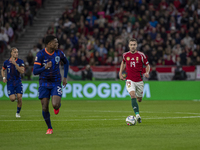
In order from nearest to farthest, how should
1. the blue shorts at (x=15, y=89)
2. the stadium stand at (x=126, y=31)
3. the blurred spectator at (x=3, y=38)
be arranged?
the blue shorts at (x=15, y=89) < the stadium stand at (x=126, y=31) < the blurred spectator at (x=3, y=38)

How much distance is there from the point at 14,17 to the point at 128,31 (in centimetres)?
896

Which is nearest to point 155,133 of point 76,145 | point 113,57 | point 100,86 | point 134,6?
point 76,145

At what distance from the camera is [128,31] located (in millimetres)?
29109

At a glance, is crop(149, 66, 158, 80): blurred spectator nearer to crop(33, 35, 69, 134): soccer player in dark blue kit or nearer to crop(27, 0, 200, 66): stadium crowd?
crop(27, 0, 200, 66): stadium crowd

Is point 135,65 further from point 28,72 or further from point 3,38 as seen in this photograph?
point 3,38

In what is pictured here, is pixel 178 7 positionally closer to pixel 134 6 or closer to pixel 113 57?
pixel 134 6

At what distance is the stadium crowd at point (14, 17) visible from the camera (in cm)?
2981

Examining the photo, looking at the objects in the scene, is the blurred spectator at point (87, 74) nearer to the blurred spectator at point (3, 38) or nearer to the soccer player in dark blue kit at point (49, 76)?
the blurred spectator at point (3, 38)

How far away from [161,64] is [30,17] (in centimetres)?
1294

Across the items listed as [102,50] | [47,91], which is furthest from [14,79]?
[102,50]

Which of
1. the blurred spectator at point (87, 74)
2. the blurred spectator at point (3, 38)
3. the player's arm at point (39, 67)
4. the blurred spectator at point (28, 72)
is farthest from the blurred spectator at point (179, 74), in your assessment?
the player's arm at point (39, 67)

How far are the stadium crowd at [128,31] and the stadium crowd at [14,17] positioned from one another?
8.06 feet

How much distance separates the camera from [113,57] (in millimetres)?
27016

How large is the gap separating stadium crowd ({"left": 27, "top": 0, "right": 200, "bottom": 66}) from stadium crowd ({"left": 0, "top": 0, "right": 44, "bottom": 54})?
2456 mm
